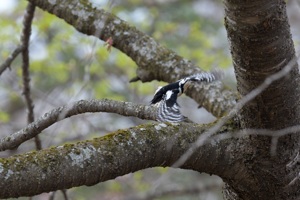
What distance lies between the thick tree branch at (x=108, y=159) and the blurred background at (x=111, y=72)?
289 centimetres

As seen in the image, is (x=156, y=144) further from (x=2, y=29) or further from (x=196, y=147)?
(x=2, y=29)

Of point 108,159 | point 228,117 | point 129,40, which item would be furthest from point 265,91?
point 129,40

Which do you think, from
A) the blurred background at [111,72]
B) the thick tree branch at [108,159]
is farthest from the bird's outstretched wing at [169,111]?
the blurred background at [111,72]

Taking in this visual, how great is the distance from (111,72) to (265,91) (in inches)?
180

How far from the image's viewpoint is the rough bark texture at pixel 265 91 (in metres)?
2.03

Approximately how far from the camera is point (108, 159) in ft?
6.38

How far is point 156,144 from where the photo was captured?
205cm

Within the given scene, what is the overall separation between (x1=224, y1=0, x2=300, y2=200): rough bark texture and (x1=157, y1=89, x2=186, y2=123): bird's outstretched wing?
26 cm

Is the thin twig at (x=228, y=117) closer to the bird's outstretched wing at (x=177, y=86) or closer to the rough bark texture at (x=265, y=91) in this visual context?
the rough bark texture at (x=265, y=91)

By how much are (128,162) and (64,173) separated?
23cm

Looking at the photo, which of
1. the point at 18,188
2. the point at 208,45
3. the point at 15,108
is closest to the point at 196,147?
the point at 18,188

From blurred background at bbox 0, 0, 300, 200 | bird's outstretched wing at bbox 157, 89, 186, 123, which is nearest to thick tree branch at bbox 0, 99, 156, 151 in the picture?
bird's outstretched wing at bbox 157, 89, 186, 123

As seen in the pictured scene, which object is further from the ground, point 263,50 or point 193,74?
point 193,74

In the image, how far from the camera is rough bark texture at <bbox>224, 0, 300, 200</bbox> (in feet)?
6.65
